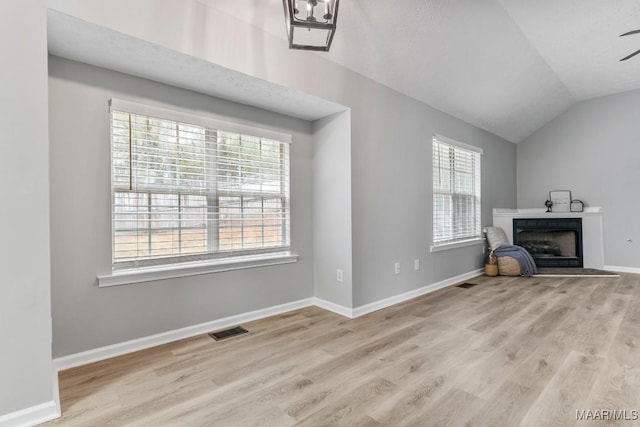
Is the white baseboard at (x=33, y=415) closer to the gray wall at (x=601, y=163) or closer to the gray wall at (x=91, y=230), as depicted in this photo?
the gray wall at (x=91, y=230)

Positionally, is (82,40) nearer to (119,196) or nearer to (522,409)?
(119,196)

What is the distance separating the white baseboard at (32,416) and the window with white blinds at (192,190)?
3.23 feet

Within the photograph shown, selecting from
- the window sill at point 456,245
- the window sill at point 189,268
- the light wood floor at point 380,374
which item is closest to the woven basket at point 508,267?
the window sill at point 456,245

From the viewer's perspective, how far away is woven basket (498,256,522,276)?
4.97 m

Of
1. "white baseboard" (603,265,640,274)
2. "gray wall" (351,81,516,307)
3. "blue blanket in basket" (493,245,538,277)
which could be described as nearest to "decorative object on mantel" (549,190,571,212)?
"white baseboard" (603,265,640,274)

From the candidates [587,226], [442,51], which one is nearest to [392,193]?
[442,51]

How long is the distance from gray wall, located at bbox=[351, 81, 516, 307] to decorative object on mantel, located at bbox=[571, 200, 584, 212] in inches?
115

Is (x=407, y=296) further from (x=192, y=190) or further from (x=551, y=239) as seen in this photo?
(x=551, y=239)

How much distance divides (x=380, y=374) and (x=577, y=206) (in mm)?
5767

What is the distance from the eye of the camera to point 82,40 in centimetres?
197

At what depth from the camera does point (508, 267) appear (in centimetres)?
500

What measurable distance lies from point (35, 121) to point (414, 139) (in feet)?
11.5

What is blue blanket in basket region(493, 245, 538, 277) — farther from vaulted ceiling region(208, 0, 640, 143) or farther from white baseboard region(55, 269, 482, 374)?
vaulted ceiling region(208, 0, 640, 143)

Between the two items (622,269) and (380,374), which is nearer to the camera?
(380,374)
